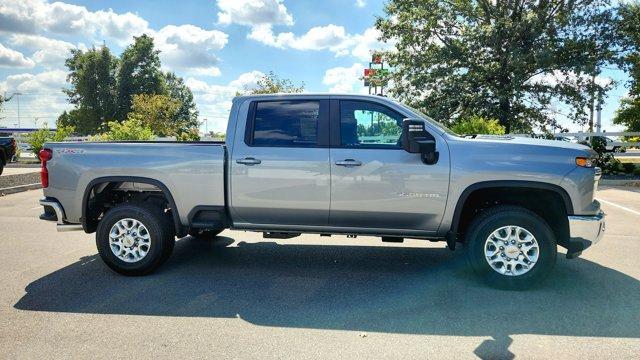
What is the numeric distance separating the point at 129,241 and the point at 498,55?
2123 cm

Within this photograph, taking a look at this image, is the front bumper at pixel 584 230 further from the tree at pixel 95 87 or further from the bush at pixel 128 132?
the tree at pixel 95 87

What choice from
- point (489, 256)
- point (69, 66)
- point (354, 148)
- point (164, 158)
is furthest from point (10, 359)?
A: point (69, 66)

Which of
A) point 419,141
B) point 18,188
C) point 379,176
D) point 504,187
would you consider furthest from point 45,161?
point 18,188

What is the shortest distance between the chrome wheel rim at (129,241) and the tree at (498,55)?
19.1m

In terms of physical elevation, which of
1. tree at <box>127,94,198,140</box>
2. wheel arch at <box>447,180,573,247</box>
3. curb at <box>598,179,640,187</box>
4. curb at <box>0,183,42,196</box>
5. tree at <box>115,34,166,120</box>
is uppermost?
tree at <box>115,34,166,120</box>

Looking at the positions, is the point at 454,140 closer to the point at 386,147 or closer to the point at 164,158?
the point at 386,147

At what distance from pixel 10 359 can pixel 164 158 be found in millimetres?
2487

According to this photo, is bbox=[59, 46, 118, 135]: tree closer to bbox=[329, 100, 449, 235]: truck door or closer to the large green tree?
the large green tree

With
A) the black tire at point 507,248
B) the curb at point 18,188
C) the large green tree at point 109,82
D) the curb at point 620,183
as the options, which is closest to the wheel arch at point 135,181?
the black tire at point 507,248

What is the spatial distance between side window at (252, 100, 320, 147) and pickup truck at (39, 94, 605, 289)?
0.04 ft

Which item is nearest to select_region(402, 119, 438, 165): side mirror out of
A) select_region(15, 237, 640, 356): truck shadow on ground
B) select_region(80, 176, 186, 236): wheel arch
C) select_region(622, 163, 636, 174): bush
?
select_region(15, 237, 640, 356): truck shadow on ground

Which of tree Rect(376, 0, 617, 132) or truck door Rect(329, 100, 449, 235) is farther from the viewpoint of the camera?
tree Rect(376, 0, 617, 132)

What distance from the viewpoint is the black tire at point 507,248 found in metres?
5.00

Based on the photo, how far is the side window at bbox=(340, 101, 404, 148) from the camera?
17.3 feet
